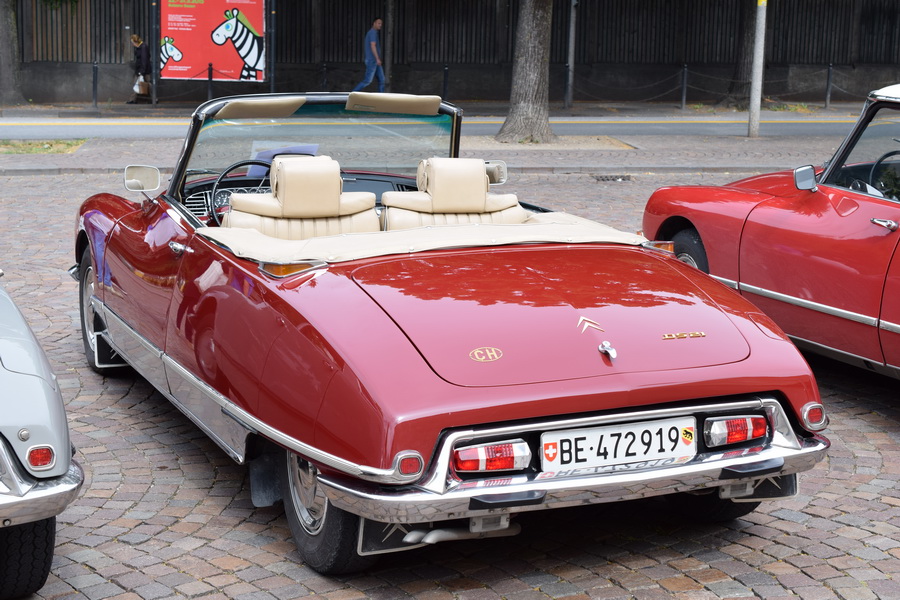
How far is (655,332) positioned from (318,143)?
2404 mm

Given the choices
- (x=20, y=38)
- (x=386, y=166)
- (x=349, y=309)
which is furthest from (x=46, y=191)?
(x=20, y=38)

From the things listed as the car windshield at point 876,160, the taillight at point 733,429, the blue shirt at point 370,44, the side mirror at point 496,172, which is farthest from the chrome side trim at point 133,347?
the blue shirt at point 370,44

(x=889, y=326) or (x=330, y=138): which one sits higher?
(x=330, y=138)

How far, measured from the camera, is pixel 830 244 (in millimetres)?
5645

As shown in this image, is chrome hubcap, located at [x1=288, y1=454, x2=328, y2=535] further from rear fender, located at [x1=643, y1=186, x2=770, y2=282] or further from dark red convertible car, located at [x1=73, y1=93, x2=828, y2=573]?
rear fender, located at [x1=643, y1=186, x2=770, y2=282]

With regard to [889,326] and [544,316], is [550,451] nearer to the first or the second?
[544,316]

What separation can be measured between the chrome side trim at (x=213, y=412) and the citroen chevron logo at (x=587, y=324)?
0.77 meters

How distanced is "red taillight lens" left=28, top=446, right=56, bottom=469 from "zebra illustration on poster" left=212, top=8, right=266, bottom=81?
74.7 feet

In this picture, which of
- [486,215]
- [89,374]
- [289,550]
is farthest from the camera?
[89,374]

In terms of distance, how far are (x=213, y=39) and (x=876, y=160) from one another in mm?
21164

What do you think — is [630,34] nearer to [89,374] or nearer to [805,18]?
[805,18]

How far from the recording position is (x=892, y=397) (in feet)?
19.9

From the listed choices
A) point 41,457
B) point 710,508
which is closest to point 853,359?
point 710,508

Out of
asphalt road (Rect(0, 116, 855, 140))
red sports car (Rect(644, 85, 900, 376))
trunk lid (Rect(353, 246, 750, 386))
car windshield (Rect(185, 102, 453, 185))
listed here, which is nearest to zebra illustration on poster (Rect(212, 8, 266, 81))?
asphalt road (Rect(0, 116, 855, 140))
